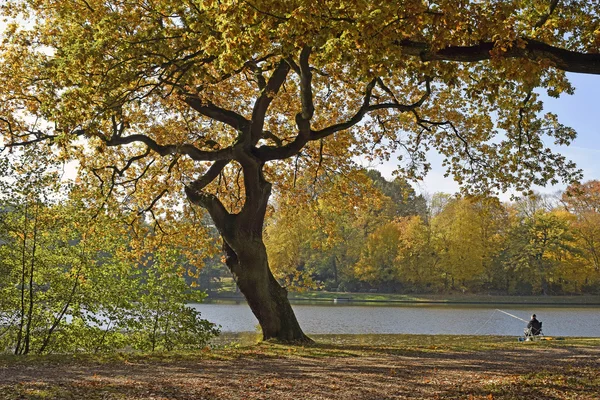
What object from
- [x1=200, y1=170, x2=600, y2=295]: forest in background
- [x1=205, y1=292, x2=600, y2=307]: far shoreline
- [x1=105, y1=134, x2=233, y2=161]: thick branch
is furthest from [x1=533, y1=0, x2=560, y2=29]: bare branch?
[x1=205, y1=292, x2=600, y2=307]: far shoreline

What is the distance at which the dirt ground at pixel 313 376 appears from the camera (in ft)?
22.2

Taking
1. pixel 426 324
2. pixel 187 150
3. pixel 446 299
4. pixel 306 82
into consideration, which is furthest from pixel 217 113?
pixel 446 299

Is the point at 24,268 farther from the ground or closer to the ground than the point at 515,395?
farther from the ground

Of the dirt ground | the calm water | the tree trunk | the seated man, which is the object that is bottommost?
the calm water

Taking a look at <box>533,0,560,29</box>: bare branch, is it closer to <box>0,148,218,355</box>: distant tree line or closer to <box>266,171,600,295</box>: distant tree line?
<box>0,148,218,355</box>: distant tree line

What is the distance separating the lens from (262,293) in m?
13.8

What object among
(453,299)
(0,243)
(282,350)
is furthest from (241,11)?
(453,299)

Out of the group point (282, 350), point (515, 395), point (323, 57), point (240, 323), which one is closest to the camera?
point (515, 395)

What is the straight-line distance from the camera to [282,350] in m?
11.9

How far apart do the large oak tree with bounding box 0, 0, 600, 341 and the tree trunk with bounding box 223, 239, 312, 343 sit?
0.12 ft

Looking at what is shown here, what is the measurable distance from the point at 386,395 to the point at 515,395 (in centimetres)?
165

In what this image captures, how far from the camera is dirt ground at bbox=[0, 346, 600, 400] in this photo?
6.76 metres

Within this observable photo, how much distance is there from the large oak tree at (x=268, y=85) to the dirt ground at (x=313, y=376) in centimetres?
402

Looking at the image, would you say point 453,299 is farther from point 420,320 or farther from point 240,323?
point 240,323
